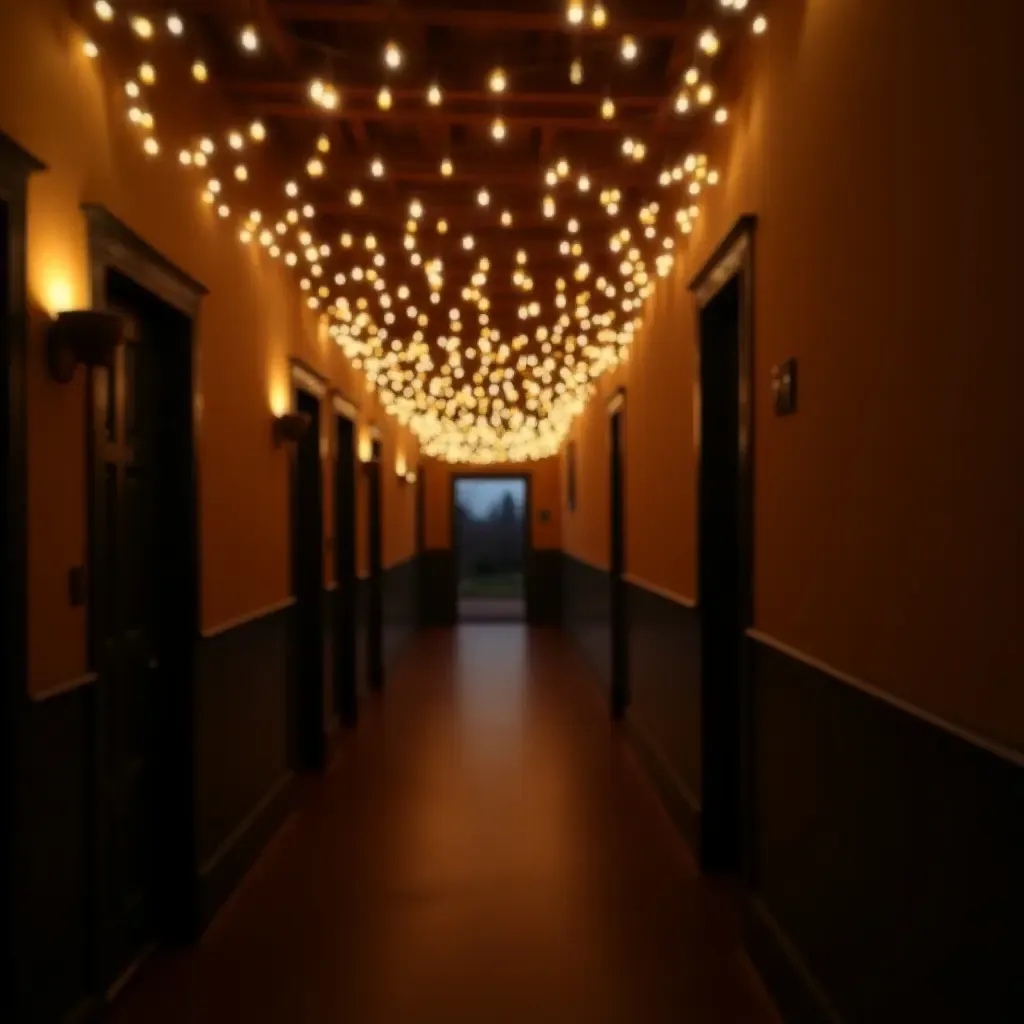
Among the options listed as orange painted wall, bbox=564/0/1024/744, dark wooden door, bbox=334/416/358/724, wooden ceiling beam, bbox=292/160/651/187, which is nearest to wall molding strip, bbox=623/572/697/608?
orange painted wall, bbox=564/0/1024/744

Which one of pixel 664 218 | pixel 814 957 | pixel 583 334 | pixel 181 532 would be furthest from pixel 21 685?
pixel 583 334

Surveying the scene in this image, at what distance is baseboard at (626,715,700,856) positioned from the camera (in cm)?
406

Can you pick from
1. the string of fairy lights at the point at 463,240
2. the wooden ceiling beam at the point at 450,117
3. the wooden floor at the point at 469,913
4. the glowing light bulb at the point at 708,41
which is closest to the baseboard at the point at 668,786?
the wooden floor at the point at 469,913

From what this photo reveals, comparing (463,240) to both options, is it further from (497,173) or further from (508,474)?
(508,474)

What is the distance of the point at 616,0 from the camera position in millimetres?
2822

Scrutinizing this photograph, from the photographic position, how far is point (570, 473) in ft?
35.9

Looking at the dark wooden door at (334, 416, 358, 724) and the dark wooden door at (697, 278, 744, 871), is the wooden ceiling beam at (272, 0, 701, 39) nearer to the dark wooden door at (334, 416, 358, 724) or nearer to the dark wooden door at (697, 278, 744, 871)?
the dark wooden door at (697, 278, 744, 871)

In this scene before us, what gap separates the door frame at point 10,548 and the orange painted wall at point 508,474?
1129cm

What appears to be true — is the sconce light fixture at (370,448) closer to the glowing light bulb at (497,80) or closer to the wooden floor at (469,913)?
the wooden floor at (469,913)

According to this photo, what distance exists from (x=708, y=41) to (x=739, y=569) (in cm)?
162

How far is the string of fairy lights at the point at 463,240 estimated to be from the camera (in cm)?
300

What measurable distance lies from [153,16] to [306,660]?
143 inches

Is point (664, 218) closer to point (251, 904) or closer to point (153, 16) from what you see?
point (153, 16)

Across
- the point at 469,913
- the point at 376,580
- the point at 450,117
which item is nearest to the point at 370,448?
the point at 376,580
